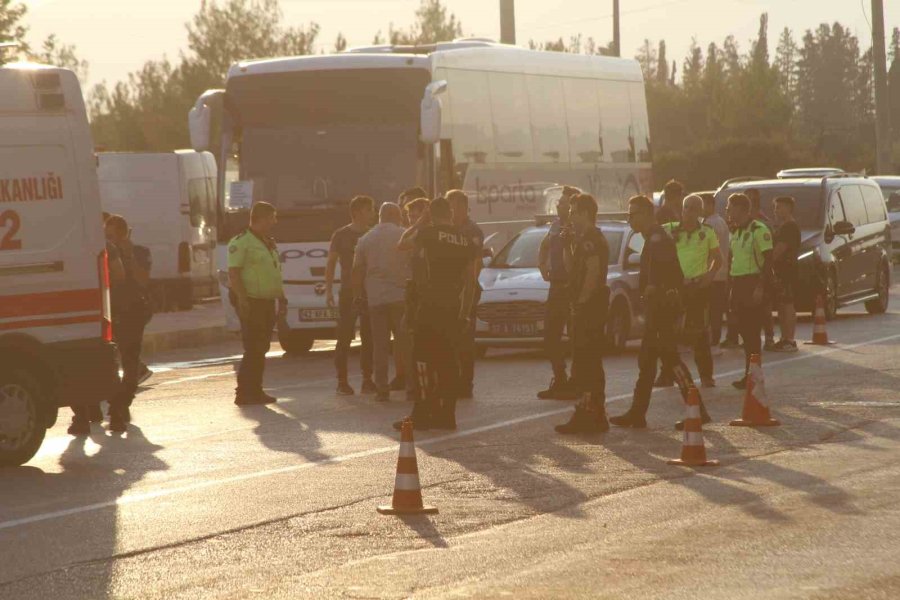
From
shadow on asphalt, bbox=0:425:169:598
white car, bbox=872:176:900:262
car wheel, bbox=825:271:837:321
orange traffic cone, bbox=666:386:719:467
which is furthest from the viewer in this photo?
white car, bbox=872:176:900:262

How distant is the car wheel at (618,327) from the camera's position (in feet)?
71.5

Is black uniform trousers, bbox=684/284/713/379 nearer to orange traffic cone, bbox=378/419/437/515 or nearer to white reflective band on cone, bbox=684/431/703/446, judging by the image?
white reflective band on cone, bbox=684/431/703/446

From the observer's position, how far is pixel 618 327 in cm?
2192

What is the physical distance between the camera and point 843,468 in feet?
39.1

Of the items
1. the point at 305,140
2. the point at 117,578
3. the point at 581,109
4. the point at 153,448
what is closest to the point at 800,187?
the point at 581,109

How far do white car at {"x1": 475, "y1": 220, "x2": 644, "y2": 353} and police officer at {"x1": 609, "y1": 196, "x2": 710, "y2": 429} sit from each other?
6345mm

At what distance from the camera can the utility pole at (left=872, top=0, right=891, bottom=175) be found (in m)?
49.6

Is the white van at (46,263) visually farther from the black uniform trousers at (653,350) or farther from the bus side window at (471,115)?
the bus side window at (471,115)

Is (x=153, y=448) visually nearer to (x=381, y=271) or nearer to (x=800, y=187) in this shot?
(x=381, y=271)

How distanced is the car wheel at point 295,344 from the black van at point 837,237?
244 inches

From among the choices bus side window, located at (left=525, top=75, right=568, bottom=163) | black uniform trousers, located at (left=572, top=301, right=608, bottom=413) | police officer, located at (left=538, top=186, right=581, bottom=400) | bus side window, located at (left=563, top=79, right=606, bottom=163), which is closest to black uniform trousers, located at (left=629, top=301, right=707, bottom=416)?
black uniform trousers, located at (left=572, top=301, right=608, bottom=413)

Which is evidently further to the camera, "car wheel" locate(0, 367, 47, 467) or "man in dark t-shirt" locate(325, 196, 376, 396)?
"man in dark t-shirt" locate(325, 196, 376, 396)

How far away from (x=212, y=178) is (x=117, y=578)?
28.6m

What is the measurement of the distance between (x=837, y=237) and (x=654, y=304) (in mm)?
12840
